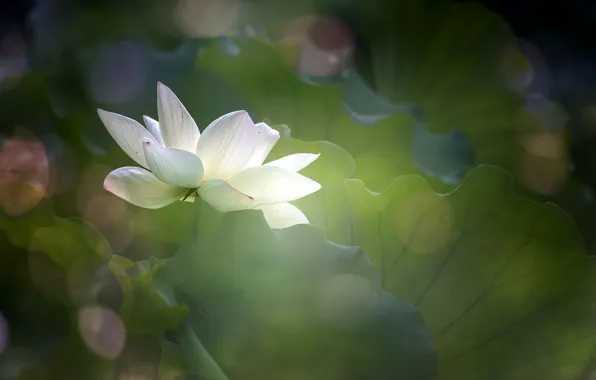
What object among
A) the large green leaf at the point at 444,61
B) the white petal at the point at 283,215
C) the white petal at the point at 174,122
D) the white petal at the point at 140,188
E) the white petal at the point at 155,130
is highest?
the white petal at the point at 174,122

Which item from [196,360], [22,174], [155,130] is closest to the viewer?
[196,360]

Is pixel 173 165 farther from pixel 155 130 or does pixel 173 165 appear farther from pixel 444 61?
pixel 444 61

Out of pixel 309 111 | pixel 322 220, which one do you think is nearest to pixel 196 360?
pixel 322 220

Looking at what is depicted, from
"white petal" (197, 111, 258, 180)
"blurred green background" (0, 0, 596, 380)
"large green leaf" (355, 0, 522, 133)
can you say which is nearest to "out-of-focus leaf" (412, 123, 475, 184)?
"blurred green background" (0, 0, 596, 380)

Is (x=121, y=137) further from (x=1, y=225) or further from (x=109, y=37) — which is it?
(x=109, y=37)

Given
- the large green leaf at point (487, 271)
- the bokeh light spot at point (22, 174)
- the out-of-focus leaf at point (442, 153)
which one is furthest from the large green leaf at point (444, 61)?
the bokeh light spot at point (22, 174)

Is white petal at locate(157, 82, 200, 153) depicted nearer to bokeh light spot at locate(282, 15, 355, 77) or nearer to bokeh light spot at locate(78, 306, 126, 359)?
bokeh light spot at locate(78, 306, 126, 359)

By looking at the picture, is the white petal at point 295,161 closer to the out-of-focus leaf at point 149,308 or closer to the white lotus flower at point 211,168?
the white lotus flower at point 211,168

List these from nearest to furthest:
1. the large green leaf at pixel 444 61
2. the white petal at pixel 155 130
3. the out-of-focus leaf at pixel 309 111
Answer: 1. the white petal at pixel 155 130
2. the out-of-focus leaf at pixel 309 111
3. the large green leaf at pixel 444 61
